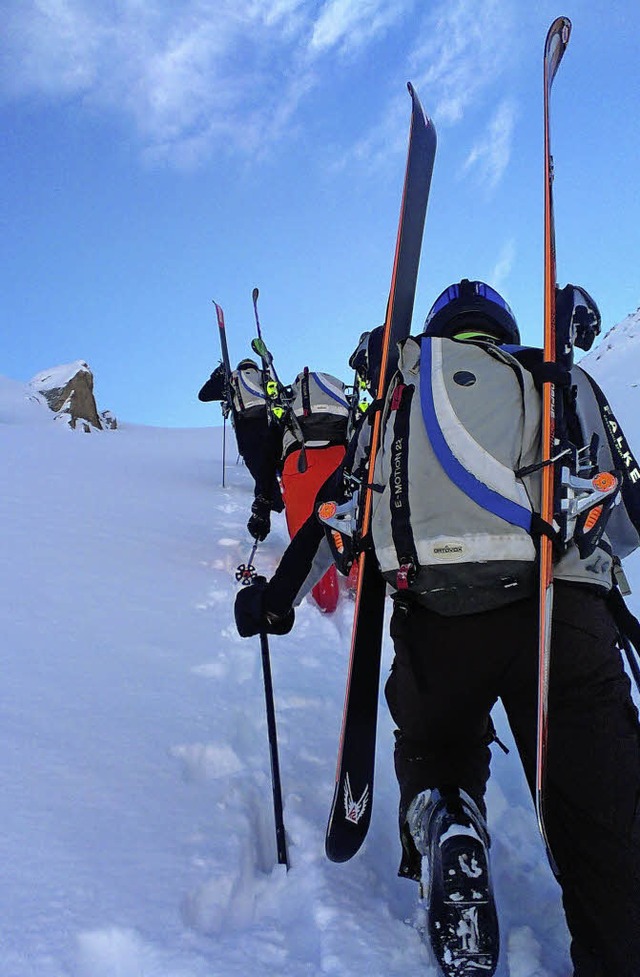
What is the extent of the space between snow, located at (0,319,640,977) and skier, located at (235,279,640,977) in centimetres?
30

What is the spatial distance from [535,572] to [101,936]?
1262mm

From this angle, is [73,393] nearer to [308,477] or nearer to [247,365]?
[247,365]

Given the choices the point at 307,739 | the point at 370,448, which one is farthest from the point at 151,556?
the point at 370,448

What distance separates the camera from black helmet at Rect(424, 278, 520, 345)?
1919mm

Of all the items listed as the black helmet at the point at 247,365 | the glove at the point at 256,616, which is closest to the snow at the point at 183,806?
the glove at the point at 256,616

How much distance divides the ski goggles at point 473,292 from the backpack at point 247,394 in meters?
4.87

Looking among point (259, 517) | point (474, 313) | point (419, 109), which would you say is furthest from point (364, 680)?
point (259, 517)

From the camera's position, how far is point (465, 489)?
4.65ft

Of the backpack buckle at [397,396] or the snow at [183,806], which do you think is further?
the backpack buckle at [397,396]

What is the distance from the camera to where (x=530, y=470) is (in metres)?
1.44

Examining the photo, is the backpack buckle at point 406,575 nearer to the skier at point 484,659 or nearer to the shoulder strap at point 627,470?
the skier at point 484,659

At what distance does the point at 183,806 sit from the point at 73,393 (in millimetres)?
31751

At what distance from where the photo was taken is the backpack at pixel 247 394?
6902 millimetres

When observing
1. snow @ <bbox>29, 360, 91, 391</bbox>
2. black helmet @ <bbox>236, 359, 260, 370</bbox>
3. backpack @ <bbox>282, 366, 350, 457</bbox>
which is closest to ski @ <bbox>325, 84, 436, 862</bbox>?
backpack @ <bbox>282, 366, 350, 457</bbox>
